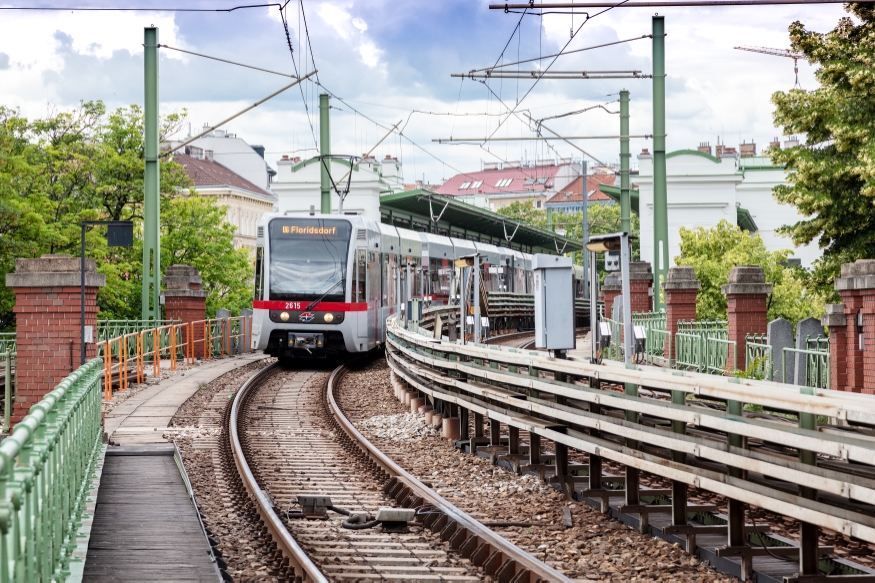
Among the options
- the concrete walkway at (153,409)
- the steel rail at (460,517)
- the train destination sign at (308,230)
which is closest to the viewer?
the steel rail at (460,517)

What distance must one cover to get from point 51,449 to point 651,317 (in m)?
23.1

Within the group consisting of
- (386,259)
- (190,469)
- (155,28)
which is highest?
(155,28)

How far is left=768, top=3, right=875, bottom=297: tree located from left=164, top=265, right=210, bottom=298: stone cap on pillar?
14.5 meters

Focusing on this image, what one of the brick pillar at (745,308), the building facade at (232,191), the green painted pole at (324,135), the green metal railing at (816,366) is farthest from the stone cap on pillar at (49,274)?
the building facade at (232,191)

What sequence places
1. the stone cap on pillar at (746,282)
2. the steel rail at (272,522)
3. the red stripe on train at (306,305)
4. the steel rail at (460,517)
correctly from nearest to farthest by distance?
1. the steel rail at (460,517)
2. the steel rail at (272,522)
3. the stone cap on pillar at (746,282)
4. the red stripe on train at (306,305)

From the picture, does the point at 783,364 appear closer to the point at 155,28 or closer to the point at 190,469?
the point at 190,469

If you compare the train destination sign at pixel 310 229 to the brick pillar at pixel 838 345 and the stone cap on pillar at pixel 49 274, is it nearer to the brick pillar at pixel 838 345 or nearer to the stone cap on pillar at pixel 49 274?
the stone cap on pillar at pixel 49 274

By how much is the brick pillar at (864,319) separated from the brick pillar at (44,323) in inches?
395

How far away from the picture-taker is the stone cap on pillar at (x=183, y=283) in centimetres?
Result: 3006

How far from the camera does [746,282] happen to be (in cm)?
1911

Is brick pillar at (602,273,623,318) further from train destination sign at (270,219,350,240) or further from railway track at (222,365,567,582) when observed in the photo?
railway track at (222,365,567,582)

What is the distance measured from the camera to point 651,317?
28.0 meters

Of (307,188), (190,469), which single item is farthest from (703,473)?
(307,188)

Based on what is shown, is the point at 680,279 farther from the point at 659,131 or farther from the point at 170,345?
the point at 170,345
